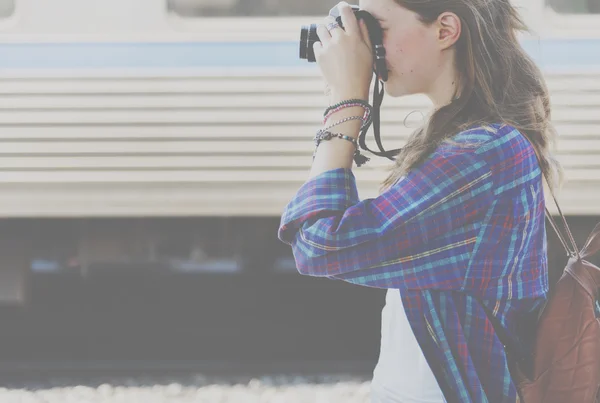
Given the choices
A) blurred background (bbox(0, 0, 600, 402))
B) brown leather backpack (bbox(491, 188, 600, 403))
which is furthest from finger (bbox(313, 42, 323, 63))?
blurred background (bbox(0, 0, 600, 402))

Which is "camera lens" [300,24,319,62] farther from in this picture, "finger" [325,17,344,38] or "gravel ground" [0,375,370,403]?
"gravel ground" [0,375,370,403]

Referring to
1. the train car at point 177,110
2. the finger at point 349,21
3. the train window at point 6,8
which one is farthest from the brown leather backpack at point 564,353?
the train window at point 6,8

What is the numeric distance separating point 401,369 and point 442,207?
8.4 inches

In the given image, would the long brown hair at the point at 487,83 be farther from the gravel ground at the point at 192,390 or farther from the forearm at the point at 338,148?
the gravel ground at the point at 192,390

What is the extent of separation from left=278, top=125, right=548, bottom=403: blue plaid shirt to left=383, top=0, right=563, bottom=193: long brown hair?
0.05 m

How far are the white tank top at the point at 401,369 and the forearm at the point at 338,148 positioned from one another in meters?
0.18

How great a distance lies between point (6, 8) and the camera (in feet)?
8.09

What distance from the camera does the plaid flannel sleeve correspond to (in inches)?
29.8

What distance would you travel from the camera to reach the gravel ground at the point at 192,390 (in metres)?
2.67

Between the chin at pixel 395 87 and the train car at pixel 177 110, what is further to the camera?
the train car at pixel 177 110

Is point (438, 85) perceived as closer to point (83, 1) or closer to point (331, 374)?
point (83, 1)

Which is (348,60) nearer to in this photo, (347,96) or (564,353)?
(347,96)

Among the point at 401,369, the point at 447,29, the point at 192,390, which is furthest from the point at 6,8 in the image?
the point at 401,369

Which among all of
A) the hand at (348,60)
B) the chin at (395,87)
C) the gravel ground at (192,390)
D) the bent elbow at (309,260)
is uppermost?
the hand at (348,60)
